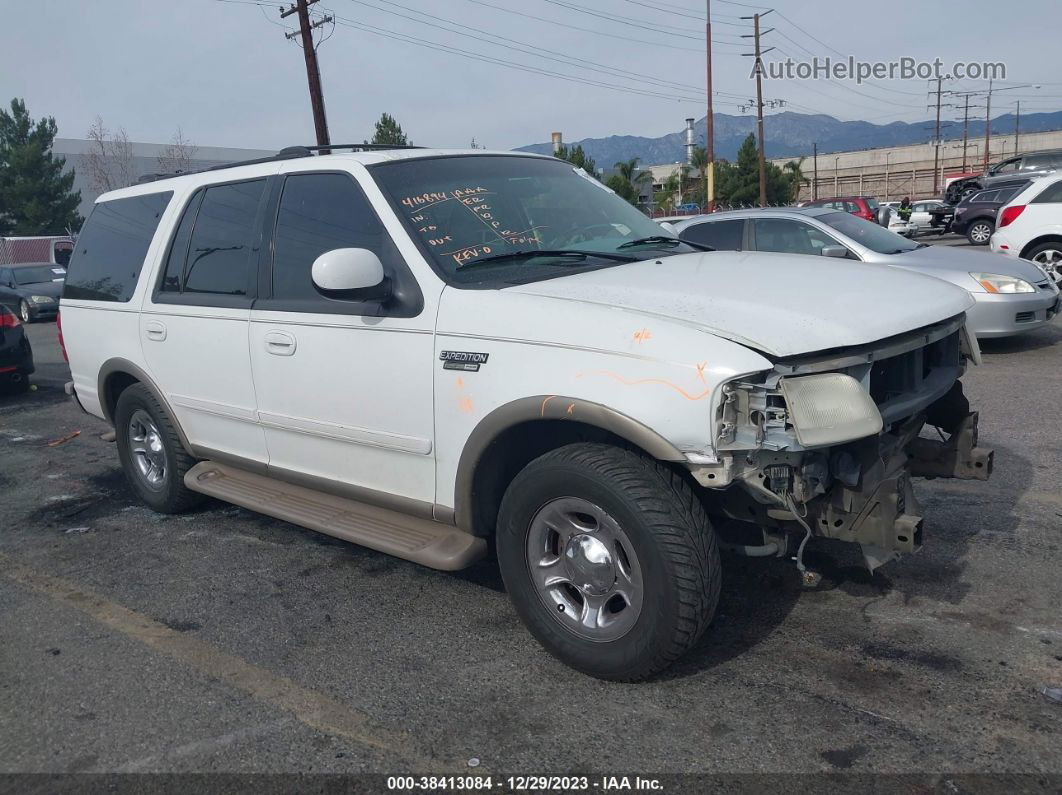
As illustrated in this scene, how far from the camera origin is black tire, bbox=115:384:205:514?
517 cm

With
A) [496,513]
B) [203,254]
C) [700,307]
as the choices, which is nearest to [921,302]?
[700,307]

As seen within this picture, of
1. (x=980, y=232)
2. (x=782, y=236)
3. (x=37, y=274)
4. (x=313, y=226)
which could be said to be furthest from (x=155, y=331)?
(x=980, y=232)

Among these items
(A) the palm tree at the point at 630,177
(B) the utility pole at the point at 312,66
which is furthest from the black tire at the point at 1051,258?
(A) the palm tree at the point at 630,177

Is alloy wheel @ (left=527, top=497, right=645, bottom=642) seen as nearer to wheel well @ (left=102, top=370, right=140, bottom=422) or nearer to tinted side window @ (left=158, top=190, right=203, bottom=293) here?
tinted side window @ (left=158, top=190, right=203, bottom=293)

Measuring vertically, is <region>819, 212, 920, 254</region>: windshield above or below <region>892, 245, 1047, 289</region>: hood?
above

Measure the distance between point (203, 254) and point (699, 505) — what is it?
124 inches

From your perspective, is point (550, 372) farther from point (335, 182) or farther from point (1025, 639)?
point (1025, 639)

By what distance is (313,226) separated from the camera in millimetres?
4168

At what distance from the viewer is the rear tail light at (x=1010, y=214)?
11.5 meters

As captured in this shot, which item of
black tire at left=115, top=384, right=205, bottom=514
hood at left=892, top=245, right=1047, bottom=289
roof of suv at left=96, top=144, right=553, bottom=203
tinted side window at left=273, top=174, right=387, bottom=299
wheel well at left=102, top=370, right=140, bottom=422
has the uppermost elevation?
roof of suv at left=96, top=144, right=553, bottom=203

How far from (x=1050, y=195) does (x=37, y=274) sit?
2211cm

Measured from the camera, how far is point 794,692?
121 inches

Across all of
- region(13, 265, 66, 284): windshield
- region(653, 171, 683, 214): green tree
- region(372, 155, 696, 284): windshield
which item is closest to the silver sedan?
region(372, 155, 696, 284): windshield

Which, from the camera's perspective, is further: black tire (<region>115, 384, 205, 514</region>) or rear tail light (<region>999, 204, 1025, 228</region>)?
rear tail light (<region>999, 204, 1025, 228</region>)
